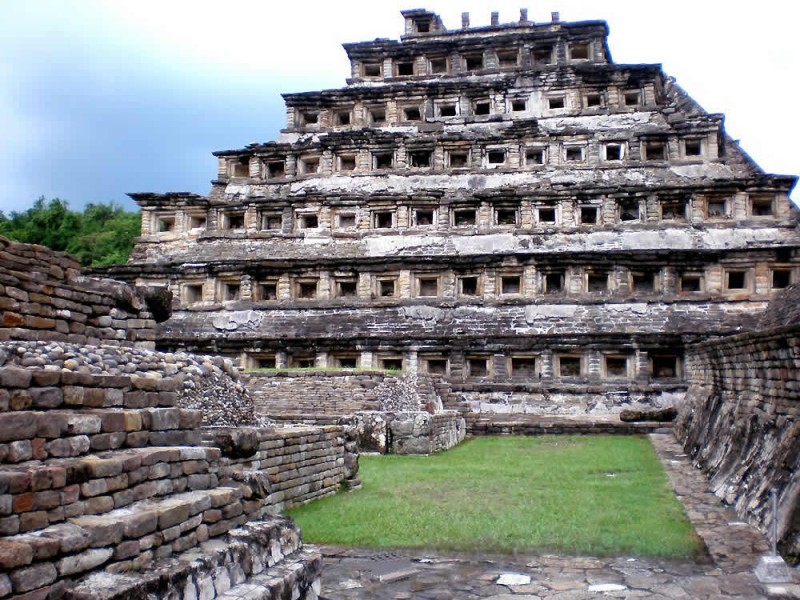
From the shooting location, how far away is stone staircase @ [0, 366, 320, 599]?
150 inches

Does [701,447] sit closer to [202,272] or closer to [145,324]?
[145,324]

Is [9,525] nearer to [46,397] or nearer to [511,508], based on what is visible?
[46,397]

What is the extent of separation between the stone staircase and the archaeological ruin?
39mm

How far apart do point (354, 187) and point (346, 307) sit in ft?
21.2

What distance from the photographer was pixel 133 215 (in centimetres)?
5994

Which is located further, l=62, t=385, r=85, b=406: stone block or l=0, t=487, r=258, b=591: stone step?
l=62, t=385, r=85, b=406: stone block

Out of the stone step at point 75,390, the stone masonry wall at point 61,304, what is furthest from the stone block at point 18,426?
the stone masonry wall at point 61,304

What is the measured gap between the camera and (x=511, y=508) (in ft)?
32.8

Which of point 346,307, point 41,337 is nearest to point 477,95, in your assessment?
point 346,307

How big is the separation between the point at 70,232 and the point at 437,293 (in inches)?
1379

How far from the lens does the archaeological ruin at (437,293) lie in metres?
7.85

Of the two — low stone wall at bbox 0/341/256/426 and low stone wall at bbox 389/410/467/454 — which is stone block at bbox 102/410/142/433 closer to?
low stone wall at bbox 0/341/256/426

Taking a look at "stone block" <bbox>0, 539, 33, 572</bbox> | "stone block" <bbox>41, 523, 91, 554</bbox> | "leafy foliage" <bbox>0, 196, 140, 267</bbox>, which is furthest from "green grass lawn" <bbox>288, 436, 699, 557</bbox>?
"leafy foliage" <bbox>0, 196, 140, 267</bbox>

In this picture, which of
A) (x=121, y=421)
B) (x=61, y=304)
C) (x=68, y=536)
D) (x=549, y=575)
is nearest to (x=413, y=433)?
(x=61, y=304)
